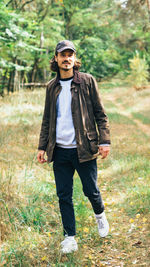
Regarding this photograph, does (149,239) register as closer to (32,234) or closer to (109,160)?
(32,234)

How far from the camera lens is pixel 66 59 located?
3.08 m

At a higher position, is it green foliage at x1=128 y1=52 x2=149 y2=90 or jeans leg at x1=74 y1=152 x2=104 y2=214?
jeans leg at x1=74 y1=152 x2=104 y2=214

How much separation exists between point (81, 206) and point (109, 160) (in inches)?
112

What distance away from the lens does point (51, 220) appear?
389cm

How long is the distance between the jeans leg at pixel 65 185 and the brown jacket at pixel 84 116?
0.11m

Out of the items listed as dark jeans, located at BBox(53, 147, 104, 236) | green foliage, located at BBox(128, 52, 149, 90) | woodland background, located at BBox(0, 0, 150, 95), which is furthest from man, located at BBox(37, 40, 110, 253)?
green foliage, located at BBox(128, 52, 149, 90)

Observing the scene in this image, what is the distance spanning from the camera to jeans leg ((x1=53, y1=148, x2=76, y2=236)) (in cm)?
319

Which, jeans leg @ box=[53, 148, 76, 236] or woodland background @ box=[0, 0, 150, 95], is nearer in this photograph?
jeans leg @ box=[53, 148, 76, 236]

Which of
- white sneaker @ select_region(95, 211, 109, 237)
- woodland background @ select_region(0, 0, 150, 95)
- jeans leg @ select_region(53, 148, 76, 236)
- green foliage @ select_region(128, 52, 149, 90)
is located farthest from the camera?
green foliage @ select_region(128, 52, 149, 90)

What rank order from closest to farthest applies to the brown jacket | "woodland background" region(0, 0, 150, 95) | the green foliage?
the brown jacket
"woodland background" region(0, 0, 150, 95)
the green foliage

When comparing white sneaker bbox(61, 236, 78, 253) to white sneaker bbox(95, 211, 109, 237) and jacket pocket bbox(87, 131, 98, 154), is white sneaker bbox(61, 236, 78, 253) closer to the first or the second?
white sneaker bbox(95, 211, 109, 237)

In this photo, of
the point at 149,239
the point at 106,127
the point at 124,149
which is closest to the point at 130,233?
the point at 149,239

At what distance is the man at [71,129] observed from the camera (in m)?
3.07

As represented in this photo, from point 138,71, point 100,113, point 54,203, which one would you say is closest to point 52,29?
point 138,71
